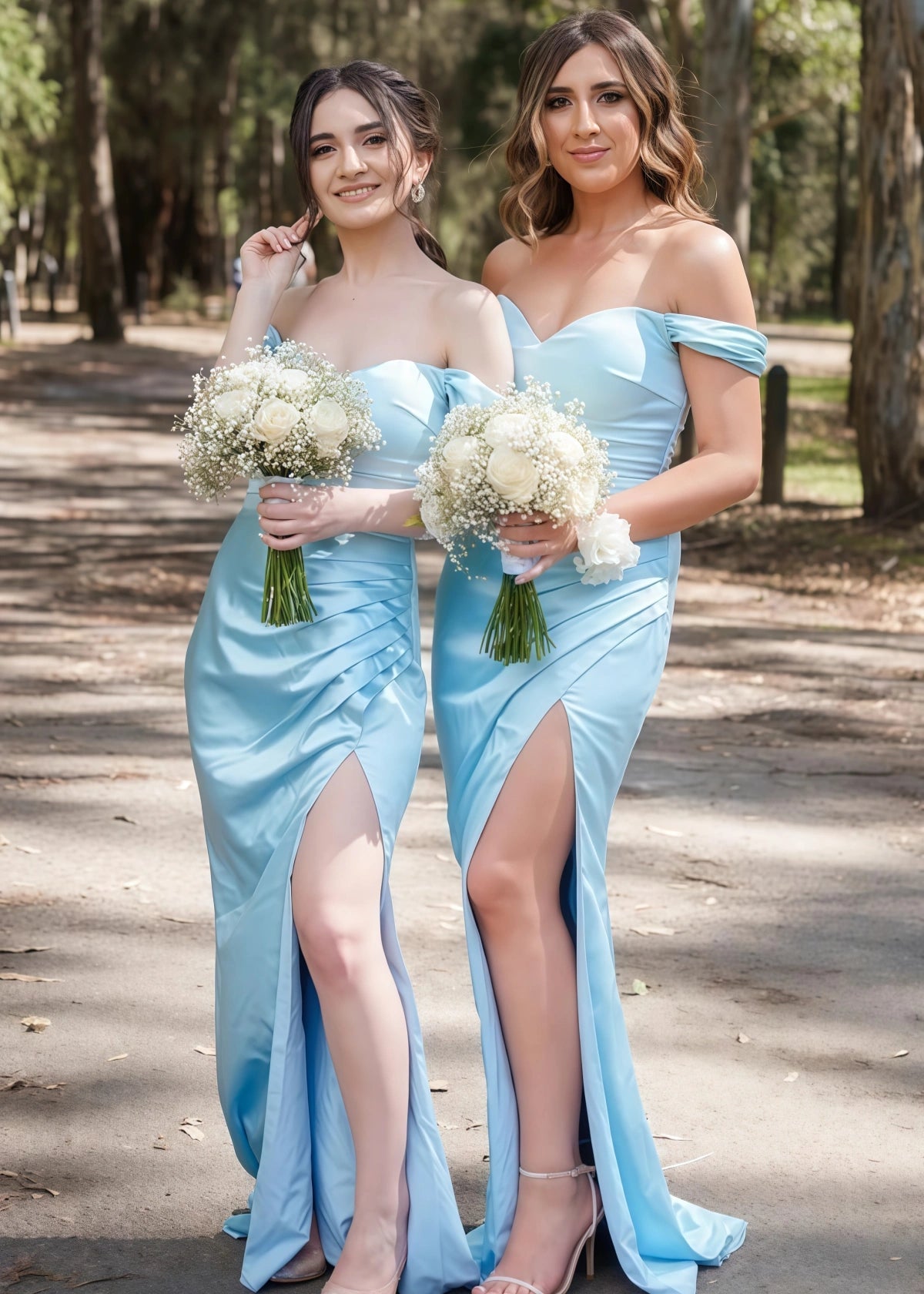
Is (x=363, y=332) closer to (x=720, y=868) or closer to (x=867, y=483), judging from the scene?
(x=720, y=868)

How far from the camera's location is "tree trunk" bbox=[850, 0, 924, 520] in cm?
1355

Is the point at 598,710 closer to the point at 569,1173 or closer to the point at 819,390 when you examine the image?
the point at 569,1173

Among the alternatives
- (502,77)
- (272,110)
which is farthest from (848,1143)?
Answer: (502,77)

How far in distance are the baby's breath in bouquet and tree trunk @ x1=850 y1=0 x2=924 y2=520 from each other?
11.0 m

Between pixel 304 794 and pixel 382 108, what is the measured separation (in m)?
1.51

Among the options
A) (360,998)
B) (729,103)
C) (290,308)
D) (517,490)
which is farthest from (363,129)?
(729,103)

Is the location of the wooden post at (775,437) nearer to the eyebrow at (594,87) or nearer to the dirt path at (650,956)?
the dirt path at (650,956)

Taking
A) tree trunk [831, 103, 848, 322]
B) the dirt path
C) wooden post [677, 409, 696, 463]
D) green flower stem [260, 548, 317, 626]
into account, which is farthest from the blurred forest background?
green flower stem [260, 548, 317, 626]

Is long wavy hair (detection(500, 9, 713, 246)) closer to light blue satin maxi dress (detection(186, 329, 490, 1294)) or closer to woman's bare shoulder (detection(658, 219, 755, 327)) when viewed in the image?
woman's bare shoulder (detection(658, 219, 755, 327))

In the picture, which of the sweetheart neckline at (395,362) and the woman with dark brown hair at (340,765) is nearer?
the woman with dark brown hair at (340,765)

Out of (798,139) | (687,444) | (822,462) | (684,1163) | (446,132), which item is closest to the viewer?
(684,1163)

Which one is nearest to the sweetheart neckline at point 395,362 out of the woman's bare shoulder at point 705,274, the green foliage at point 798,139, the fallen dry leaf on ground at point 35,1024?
the woman's bare shoulder at point 705,274

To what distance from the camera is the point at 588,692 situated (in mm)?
3287

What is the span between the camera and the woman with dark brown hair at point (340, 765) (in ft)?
10.6
